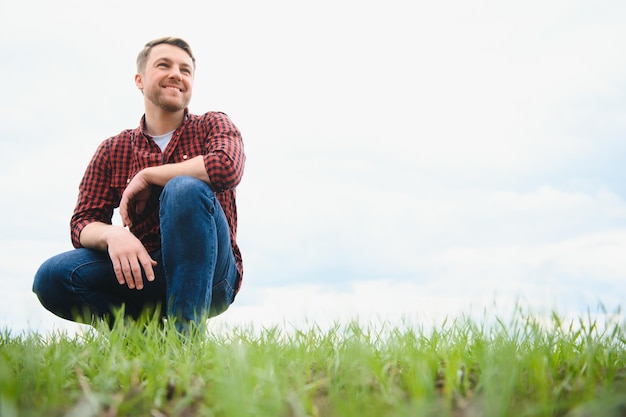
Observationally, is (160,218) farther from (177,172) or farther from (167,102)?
(167,102)

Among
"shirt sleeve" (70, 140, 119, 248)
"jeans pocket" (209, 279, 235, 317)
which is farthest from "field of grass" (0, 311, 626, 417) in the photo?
"shirt sleeve" (70, 140, 119, 248)

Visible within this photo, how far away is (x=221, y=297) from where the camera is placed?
4.25m

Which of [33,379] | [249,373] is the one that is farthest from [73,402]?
[249,373]

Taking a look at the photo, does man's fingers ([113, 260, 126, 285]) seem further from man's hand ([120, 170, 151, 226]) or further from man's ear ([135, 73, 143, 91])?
man's ear ([135, 73, 143, 91])

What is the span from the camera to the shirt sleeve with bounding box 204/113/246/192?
12.6ft

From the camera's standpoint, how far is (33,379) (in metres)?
2.59

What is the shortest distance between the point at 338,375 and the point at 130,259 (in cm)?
176

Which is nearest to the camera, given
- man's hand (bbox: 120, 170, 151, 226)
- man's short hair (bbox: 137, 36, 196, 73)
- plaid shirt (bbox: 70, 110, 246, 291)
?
man's hand (bbox: 120, 170, 151, 226)

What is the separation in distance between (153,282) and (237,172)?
0.98 m

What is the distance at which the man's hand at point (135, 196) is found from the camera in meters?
3.96

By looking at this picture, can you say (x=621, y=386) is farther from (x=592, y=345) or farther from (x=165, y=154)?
(x=165, y=154)

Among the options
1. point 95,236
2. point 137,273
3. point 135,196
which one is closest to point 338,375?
point 137,273

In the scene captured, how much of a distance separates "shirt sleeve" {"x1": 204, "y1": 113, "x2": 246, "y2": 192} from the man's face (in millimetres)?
428

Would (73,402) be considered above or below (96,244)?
below
